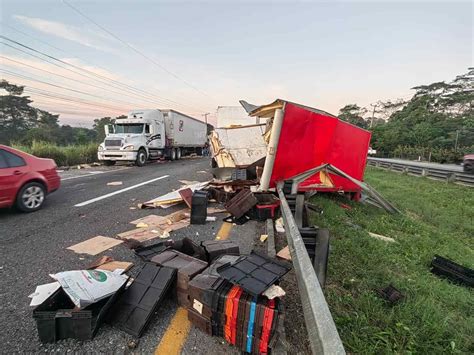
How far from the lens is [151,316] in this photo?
2.12 meters

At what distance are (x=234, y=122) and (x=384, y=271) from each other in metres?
8.75

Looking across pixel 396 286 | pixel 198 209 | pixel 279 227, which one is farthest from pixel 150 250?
pixel 396 286

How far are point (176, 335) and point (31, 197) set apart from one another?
5.18 meters

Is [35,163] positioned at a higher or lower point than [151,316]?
higher

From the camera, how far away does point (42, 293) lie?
2.47 metres

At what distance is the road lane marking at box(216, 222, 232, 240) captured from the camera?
14.1ft

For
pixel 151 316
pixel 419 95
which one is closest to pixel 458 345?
pixel 151 316

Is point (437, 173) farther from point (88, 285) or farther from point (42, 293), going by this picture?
point (42, 293)

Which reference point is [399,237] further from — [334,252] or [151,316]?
[151,316]

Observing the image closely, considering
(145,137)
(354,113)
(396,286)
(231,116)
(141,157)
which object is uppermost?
A: (354,113)

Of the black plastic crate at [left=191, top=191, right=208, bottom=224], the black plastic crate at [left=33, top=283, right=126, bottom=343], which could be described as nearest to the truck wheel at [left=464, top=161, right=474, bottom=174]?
the black plastic crate at [left=191, top=191, right=208, bottom=224]

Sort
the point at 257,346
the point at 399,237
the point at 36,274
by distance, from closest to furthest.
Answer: the point at 257,346
the point at 36,274
the point at 399,237

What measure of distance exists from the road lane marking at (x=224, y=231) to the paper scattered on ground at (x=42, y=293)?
232cm

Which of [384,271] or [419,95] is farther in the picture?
[419,95]
